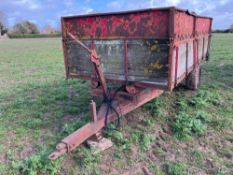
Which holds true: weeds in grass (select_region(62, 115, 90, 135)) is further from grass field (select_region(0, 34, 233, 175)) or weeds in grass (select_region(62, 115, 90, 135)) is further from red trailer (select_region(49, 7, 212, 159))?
red trailer (select_region(49, 7, 212, 159))

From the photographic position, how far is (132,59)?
3.16m

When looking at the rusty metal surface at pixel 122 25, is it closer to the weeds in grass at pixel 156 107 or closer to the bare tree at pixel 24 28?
the weeds in grass at pixel 156 107

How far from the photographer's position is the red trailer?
282cm

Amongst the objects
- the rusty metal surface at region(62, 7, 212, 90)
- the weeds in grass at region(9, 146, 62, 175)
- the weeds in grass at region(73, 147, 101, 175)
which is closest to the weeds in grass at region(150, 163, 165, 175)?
the weeds in grass at region(73, 147, 101, 175)

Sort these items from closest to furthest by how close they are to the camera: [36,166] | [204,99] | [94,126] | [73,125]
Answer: [36,166]
[94,126]
[73,125]
[204,99]

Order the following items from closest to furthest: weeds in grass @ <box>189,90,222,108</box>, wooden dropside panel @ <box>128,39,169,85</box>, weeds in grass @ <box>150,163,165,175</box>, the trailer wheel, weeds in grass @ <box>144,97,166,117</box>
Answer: wooden dropside panel @ <box>128,39,169,85</box> < weeds in grass @ <box>150,163,165,175</box> < weeds in grass @ <box>144,97,166,117</box> < weeds in grass @ <box>189,90,222,108</box> < the trailer wheel

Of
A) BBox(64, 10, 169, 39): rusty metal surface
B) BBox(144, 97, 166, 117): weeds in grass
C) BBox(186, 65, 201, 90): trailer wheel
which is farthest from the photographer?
BBox(186, 65, 201, 90): trailer wheel

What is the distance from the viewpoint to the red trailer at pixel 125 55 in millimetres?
2822

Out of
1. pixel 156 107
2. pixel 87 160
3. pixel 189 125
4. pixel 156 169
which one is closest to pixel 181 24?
pixel 189 125

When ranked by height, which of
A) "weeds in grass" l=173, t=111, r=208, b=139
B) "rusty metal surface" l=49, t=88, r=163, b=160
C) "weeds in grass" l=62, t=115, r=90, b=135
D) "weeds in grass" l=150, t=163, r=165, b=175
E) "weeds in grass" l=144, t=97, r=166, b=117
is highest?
"rusty metal surface" l=49, t=88, r=163, b=160

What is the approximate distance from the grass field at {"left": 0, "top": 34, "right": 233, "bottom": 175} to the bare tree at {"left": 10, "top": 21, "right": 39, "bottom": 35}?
58426mm

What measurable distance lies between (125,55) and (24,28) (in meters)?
61.3

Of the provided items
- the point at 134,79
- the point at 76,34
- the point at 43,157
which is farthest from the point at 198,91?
the point at 43,157

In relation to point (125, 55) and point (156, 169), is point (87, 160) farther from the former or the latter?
point (125, 55)
